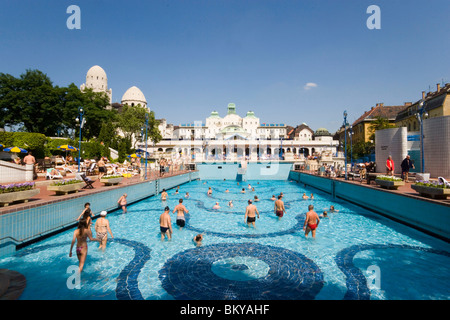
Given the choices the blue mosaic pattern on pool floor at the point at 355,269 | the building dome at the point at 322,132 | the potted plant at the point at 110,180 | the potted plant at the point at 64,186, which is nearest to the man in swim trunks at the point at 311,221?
the blue mosaic pattern on pool floor at the point at 355,269

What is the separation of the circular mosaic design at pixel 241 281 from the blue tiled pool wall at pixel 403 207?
4.99 metres

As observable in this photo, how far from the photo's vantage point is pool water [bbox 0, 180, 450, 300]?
507cm

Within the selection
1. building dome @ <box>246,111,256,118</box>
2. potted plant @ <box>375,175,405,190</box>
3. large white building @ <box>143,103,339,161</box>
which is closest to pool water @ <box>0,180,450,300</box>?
potted plant @ <box>375,175,405,190</box>

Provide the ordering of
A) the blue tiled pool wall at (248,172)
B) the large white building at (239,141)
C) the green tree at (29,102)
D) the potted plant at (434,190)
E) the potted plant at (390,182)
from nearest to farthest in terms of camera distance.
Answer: the potted plant at (434,190) < the potted plant at (390,182) < the blue tiled pool wall at (248,172) < the green tree at (29,102) < the large white building at (239,141)

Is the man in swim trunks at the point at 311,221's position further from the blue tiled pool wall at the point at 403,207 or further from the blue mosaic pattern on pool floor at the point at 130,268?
the blue mosaic pattern on pool floor at the point at 130,268

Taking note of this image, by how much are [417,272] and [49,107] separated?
42.9m

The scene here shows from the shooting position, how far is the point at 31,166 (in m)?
13.3

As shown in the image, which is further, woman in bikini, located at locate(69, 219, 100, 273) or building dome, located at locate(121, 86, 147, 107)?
building dome, located at locate(121, 86, 147, 107)

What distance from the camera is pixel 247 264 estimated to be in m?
6.43

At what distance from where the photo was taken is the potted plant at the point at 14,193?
22.6 feet

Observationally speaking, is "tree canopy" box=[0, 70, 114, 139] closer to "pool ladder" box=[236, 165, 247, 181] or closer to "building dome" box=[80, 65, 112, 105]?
"building dome" box=[80, 65, 112, 105]

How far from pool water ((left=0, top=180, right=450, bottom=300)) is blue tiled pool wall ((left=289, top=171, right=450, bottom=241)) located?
377 mm
